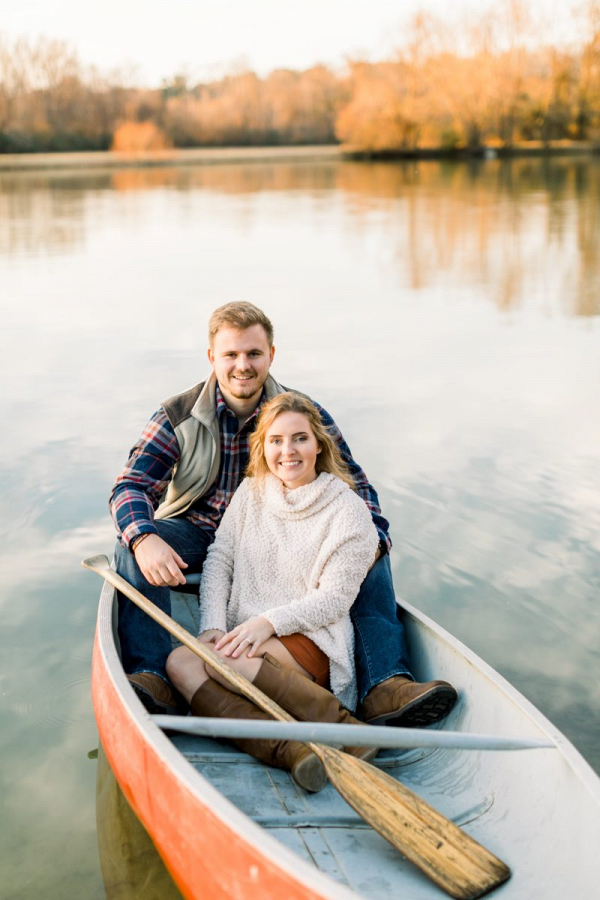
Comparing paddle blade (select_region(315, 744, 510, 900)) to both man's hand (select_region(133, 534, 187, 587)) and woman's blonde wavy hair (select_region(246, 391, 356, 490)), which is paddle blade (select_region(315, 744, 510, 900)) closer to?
man's hand (select_region(133, 534, 187, 587))

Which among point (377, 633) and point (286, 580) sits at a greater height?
point (286, 580)

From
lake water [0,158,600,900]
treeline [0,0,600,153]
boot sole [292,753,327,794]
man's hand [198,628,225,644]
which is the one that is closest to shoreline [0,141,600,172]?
treeline [0,0,600,153]

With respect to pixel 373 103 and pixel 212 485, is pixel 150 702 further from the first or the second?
pixel 373 103

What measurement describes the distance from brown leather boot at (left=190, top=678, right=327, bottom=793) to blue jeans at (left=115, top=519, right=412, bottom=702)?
167 mm

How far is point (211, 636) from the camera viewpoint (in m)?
2.42

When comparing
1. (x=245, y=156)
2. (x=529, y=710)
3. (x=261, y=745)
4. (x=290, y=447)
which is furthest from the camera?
(x=245, y=156)

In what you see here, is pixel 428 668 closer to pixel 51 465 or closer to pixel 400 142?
pixel 51 465

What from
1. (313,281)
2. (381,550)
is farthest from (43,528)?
(313,281)

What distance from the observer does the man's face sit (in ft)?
8.70

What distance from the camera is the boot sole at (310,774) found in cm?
213

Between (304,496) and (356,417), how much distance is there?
9.94 ft

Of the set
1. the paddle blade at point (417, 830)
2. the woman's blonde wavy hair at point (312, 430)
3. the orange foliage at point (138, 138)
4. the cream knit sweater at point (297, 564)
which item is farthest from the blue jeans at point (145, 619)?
the orange foliage at point (138, 138)

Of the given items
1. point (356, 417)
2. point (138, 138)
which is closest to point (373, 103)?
point (138, 138)

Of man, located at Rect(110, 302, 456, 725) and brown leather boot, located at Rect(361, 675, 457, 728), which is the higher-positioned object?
man, located at Rect(110, 302, 456, 725)
